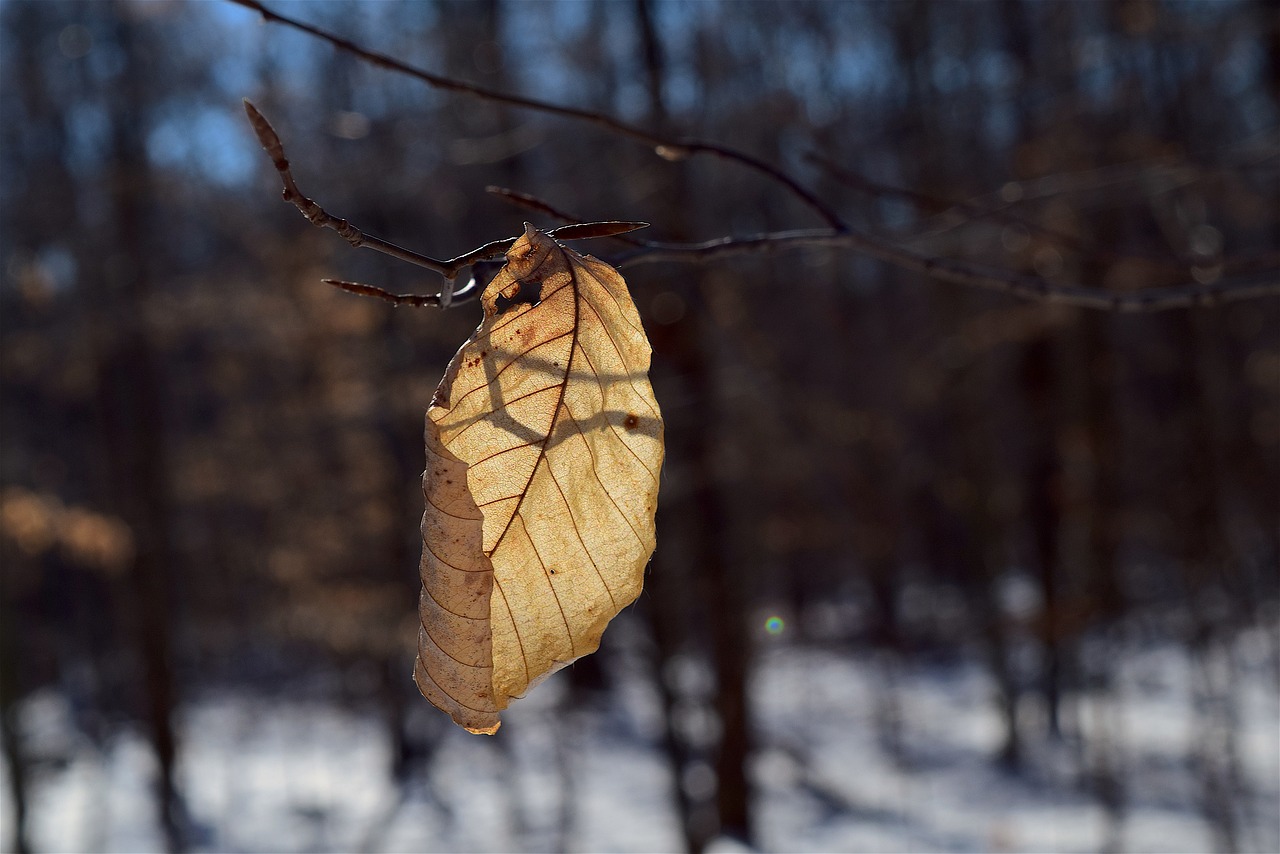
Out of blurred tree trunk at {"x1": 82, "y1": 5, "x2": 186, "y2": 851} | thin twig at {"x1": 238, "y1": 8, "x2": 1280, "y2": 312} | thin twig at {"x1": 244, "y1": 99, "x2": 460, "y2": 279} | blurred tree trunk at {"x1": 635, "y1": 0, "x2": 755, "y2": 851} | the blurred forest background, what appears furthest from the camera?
blurred tree trunk at {"x1": 82, "y1": 5, "x2": 186, "y2": 851}

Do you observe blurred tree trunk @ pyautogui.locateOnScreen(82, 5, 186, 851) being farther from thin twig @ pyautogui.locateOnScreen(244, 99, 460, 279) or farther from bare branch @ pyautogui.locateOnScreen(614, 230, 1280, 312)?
thin twig @ pyautogui.locateOnScreen(244, 99, 460, 279)

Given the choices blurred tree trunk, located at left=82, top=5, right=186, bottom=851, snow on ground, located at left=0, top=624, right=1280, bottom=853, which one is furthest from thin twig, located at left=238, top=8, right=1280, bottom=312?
blurred tree trunk, located at left=82, top=5, right=186, bottom=851

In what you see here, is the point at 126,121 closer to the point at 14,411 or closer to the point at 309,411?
the point at 309,411

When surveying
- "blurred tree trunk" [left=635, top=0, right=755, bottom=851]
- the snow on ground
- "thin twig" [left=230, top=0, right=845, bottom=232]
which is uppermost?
"thin twig" [left=230, top=0, right=845, bottom=232]

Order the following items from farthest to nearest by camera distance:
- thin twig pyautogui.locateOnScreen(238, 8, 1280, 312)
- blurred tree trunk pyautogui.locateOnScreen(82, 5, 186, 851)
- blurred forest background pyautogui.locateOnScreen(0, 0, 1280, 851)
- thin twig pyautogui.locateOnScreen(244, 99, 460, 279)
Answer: blurred tree trunk pyautogui.locateOnScreen(82, 5, 186, 851) < blurred forest background pyautogui.locateOnScreen(0, 0, 1280, 851) < thin twig pyautogui.locateOnScreen(238, 8, 1280, 312) < thin twig pyautogui.locateOnScreen(244, 99, 460, 279)

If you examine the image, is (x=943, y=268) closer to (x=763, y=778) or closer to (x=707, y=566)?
(x=707, y=566)

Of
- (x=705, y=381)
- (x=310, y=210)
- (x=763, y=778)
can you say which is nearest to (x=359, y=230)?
(x=310, y=210)
